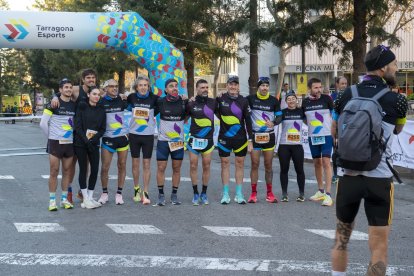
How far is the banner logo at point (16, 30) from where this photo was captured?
14.4m

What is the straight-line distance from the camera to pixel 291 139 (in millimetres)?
8555

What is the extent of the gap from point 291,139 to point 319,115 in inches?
23.0

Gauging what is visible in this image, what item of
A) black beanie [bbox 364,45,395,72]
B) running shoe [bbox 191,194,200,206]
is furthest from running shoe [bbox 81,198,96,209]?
black beanie [bbox 364,45,395,72]

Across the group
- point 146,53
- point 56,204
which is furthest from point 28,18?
point 56,204

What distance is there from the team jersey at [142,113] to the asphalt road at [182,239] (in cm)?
120

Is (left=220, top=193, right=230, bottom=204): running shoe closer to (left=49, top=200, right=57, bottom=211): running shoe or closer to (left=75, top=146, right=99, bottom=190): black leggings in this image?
(left=75, top=146, right=99, bottom=190): black leggings

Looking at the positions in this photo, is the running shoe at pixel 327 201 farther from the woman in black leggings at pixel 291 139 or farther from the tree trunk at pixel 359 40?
the tree trunk at pixel 359 40

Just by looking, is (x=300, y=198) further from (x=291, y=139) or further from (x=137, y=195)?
(x=137, y=195)

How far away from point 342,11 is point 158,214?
33.8ft

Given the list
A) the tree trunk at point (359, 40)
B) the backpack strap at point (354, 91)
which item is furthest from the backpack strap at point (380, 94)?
the tree trunk at point (359, 40)

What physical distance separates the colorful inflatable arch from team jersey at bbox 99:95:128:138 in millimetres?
A: 7310

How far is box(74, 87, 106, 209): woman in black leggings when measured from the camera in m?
7.97

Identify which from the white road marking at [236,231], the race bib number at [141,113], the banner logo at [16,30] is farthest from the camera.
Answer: the banner logo at [16,30]

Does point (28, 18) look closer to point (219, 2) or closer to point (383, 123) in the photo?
point (219, 2)
